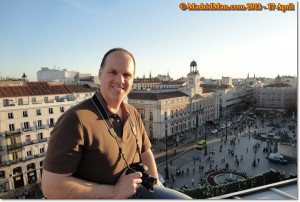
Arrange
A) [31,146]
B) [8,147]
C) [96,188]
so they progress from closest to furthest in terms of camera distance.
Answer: [96,188], [8,147], [31,146]

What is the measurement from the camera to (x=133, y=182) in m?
1.62

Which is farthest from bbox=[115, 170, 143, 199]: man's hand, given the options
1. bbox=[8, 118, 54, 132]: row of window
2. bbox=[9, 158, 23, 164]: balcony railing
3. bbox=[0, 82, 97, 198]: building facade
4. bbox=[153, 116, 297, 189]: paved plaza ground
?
bbox=[9, 158, 23, 164]: balcony railing

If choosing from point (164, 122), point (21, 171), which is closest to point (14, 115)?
point (21, 171)

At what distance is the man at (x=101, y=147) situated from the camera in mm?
1405

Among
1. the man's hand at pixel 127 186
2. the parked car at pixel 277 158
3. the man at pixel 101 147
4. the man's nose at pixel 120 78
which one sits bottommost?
the parked car at pixel 277 158

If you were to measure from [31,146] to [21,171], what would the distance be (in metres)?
1.33

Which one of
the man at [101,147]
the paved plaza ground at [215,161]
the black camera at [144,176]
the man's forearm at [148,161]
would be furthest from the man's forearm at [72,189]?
the paved plaza ground at [215,161]

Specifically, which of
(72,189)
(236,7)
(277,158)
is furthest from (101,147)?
(277,158)

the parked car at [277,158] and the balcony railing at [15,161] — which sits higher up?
the balcony railing at [15,161]

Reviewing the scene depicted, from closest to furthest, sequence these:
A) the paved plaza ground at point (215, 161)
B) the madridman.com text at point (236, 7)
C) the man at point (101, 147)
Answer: the man at point (101, 147) < the madridman.com text at point (236, 7) < the paved plaza ground at point (215, 161)

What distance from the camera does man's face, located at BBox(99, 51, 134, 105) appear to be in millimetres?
1661

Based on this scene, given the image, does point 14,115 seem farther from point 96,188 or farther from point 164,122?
point 164,122

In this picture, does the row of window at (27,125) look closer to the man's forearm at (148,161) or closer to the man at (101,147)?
the man's forearm at (148,161)

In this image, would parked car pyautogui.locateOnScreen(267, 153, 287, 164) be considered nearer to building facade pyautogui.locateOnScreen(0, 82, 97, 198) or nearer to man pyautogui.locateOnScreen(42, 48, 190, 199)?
building facade pyautogui.locateOnScreen(0, 82, 97, 198)
